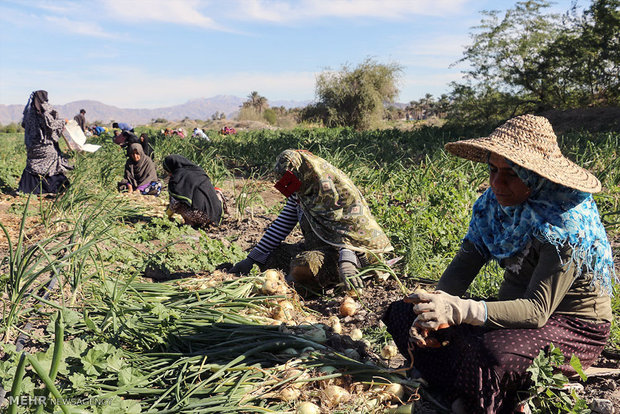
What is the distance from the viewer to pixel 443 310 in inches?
60.0

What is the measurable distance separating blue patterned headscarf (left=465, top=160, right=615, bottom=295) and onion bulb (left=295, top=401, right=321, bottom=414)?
2.86 ft

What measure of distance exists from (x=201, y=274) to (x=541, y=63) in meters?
15.4

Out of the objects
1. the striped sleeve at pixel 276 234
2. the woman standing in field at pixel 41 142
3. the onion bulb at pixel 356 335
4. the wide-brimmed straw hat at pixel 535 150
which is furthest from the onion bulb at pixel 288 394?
the woman standing in field at pixel 41 142

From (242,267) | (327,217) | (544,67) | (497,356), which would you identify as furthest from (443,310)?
(544,67)

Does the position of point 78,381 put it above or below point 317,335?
above

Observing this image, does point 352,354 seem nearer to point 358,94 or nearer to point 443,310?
point 443,310

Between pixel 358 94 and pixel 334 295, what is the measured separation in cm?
2655

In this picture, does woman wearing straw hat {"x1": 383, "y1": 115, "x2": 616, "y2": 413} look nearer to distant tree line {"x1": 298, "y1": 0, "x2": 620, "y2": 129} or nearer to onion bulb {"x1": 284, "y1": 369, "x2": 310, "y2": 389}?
onion bulb {"x1": 284, "y1": 369, "x2": 310, "y2": 389}

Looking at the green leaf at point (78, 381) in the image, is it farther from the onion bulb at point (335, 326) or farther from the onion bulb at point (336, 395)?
the onion bulb at point (335, 326)

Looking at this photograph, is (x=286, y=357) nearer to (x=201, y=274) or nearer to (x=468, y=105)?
(x=201, y=274)

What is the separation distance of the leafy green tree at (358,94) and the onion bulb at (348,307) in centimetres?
2584

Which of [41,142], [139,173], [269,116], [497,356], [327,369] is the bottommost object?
[327,369]

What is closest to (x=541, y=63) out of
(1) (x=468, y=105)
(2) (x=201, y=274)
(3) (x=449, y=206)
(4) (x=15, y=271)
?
(1) (x=468, y=105)

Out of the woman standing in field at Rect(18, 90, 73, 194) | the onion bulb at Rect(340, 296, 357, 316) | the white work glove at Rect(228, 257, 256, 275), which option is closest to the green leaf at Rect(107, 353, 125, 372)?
the onion bulb at Rect(340, 296, 357, 316)
